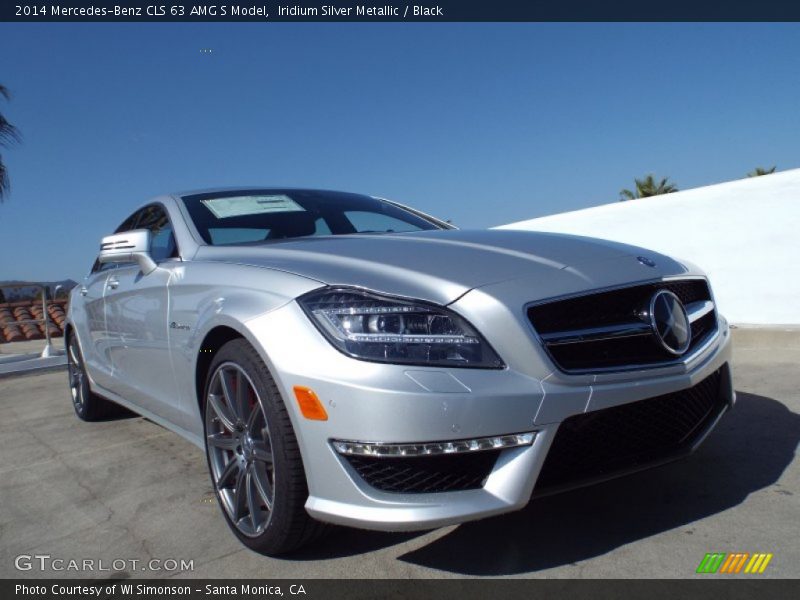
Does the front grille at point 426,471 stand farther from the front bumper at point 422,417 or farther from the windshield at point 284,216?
the windshield at point 284,216

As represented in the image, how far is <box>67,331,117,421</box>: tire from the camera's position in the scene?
15.5 ft

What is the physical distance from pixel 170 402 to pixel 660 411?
212 cm

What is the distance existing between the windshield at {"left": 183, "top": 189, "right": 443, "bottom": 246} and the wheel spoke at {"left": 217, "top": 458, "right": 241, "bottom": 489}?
3.41ft

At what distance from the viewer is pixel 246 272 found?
2410mm

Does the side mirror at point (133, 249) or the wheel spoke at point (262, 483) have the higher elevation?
the side mirror at point (133, 249)

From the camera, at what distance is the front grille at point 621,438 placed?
6.51 ft

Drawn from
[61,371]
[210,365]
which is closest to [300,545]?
[210,365]

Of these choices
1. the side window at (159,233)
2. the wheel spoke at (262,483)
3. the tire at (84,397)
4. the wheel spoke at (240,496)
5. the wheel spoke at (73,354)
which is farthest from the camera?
the wheel spoke at (73,354)

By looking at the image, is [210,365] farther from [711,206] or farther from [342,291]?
[711,206]

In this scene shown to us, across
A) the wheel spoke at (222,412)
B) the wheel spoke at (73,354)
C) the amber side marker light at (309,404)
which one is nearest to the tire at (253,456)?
the wheel spoke at (222,412)

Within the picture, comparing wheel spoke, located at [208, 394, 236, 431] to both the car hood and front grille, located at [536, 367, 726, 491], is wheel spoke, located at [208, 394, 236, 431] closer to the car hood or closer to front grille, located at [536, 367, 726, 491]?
the car hood

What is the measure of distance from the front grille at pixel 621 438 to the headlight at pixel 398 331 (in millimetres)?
346
